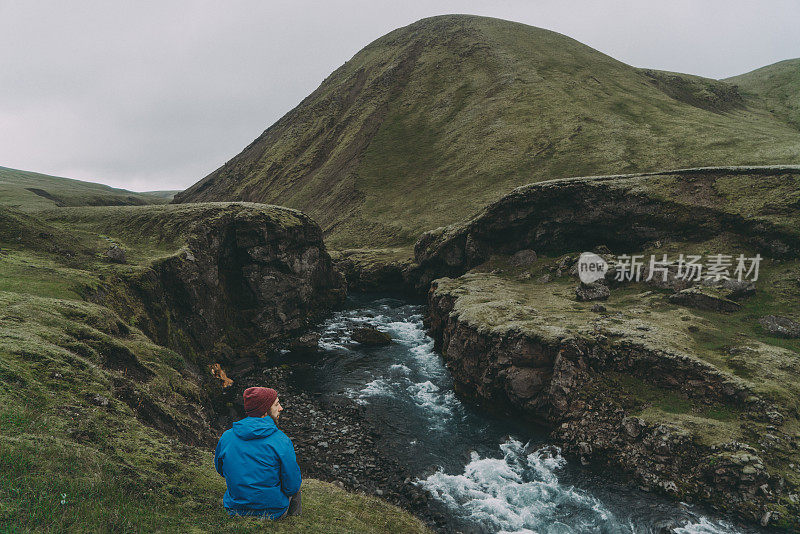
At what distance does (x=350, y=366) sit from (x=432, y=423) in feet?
40.7

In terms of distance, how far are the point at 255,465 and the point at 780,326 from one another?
31.4m

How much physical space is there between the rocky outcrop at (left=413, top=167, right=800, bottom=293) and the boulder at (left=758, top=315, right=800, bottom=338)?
8333 mm

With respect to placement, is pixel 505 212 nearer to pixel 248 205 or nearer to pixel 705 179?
pixel 705 179

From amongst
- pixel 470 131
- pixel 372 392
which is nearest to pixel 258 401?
pixel 372 392

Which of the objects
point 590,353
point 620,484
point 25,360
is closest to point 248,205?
point 25,360

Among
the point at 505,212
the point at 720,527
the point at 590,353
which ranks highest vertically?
the point at 505,212

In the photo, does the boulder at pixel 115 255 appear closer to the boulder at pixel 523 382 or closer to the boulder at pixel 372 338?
the boulder at pixel 372 338

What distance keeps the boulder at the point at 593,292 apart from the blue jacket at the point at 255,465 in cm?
3016

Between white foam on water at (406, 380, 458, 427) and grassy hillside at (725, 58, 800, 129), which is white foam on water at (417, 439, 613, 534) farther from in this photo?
grassy hillside at (725, 58, 800, 129)

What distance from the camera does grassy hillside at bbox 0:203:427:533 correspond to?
6574 mm

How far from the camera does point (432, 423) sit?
2553 centimetres

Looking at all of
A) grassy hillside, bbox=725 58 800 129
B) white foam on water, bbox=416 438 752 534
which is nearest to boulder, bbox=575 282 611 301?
white foam on water, bbox=416 438 752 534

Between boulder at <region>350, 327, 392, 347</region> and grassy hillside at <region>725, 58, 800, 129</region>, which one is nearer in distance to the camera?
boulder at <region>350, 327, 392, 347</region>

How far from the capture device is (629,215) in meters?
37.9
